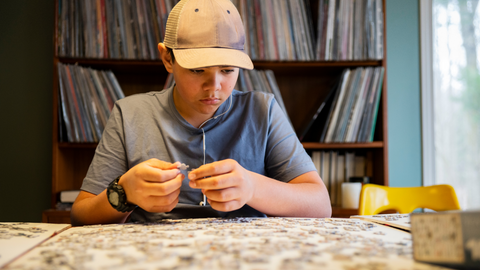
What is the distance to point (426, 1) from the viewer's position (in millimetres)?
2320

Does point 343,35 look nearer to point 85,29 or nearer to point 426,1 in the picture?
point 426,1

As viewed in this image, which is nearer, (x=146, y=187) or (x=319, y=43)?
(x=146, y=187)

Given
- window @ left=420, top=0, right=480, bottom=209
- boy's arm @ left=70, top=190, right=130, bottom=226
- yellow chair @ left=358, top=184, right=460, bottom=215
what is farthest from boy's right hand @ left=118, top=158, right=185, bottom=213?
window @ left=420, top=0, right=480, bottom=209

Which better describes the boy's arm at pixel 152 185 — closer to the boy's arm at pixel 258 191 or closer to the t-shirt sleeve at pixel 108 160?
the boy's arm at pixel 258 191

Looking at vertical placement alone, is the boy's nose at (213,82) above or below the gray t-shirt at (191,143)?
above

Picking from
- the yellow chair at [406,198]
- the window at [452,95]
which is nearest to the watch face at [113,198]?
the yellow chair at [406,198]

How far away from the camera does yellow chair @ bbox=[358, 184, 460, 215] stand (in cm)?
136

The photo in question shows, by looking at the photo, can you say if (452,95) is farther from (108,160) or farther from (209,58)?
(108,160)

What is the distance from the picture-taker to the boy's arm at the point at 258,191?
85cm

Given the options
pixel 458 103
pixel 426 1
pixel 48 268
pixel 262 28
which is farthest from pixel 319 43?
pixel 48 268

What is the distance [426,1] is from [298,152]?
1778mm

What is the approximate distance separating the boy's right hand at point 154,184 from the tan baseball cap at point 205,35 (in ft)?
0.98

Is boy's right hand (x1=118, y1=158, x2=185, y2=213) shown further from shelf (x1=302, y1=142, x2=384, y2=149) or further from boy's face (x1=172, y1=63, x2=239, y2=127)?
shelf (x1=302, y1=142, x2=384, y2=149)

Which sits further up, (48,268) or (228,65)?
(228,65)
